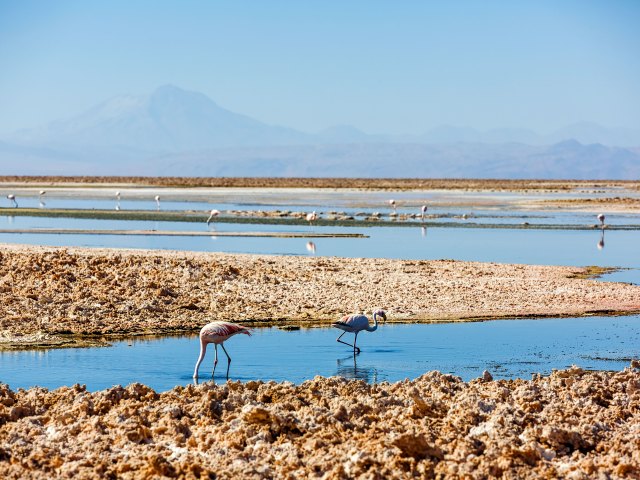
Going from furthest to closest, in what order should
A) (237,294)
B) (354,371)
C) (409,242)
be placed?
(409,242), (237,294), (354,371)

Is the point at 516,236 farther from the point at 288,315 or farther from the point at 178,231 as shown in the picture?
the point at 288,315

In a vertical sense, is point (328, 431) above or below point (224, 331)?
below

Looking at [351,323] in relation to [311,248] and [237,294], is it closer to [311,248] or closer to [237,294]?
[237,294]

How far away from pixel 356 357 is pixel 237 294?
5.14m

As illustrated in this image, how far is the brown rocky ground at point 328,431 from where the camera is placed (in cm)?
920

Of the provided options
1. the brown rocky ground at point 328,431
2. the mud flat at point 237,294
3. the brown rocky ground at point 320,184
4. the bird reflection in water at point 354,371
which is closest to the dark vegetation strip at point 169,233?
the mud flat at point 237,294

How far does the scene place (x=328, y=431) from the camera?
10.1 metres

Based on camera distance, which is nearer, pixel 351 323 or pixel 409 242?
pixel 351 323

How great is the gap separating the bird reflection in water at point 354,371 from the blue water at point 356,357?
14 millimetres

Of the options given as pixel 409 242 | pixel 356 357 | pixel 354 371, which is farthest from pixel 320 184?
pixel 354 371

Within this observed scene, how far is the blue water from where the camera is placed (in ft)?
48.2

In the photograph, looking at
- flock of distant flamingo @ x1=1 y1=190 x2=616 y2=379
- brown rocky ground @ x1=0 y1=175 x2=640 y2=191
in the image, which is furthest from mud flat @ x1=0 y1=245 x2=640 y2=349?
brown rocky ground @ x1=0 y1=175 x2=640 y2=191

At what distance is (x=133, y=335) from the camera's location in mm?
17781

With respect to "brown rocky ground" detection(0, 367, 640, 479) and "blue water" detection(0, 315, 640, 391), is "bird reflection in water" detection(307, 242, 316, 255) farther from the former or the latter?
"brown rocky ground" detection(0, 367, 640, 479)
